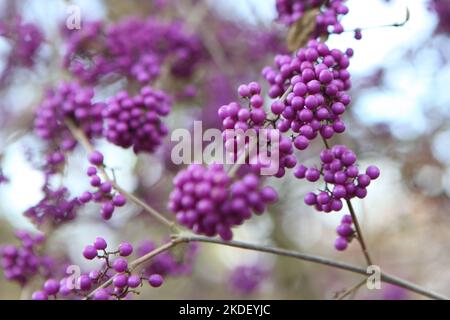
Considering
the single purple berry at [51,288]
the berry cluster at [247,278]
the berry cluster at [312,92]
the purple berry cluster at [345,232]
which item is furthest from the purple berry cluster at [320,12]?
the berry cluster at [247,278]

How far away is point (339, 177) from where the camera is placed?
127 centimetres

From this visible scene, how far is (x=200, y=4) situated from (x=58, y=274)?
5.39ft

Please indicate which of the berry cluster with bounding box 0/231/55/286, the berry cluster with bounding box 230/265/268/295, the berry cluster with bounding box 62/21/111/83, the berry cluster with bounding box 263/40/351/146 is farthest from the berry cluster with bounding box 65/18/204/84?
the berry cluster with bounding box 230/265/268/295

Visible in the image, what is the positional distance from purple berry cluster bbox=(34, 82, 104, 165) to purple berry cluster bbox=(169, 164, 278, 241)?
88 centimetres

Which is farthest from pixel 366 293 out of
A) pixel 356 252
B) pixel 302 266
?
pixel 356 252

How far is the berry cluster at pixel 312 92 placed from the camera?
3.95 ft

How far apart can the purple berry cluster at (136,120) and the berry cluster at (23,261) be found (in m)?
0.42

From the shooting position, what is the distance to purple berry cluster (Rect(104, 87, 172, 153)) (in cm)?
167

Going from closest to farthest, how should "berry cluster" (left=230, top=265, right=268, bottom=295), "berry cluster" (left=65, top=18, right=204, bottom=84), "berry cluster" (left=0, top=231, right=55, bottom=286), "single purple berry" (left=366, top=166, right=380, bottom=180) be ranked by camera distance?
1. "single purple berry" (left=366, top=166, right=380, bottom=180)
2. "berry cluster" (left=0, top=231, right=55, bottom=286)
3. "berry cluster" (left=65, top=18, right=204, bottom=84)
4. "berry cluster" (left=230, top=265, right=268, bottom=295)

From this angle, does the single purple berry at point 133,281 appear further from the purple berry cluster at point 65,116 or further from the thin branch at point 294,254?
the purple berry cluster at point 65,116

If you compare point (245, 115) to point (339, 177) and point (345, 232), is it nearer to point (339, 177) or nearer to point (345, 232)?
point (339, 177)

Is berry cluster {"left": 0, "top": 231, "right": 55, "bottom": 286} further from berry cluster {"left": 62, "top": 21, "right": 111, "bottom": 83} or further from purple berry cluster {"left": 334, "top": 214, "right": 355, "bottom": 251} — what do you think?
purple berry cluster {"left": 334, "top": 214, "right": 355, "bottom": 251}

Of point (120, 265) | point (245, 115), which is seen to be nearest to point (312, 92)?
point (245, 115)

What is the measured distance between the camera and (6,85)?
276cm
